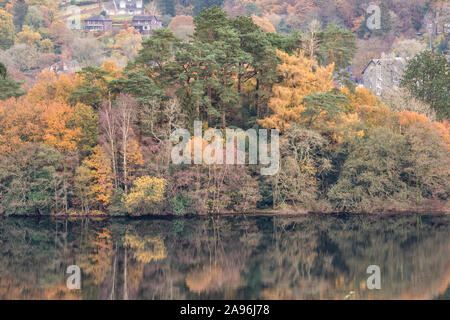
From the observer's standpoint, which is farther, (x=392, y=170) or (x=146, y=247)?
(x=392, y=170)

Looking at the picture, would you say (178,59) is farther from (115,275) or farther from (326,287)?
(326,287)

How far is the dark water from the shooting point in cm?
2261

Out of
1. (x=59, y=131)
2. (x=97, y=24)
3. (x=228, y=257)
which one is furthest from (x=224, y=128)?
(x=97, y=24)

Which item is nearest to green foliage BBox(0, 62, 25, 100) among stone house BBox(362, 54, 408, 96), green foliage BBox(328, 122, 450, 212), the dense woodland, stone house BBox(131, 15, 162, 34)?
the dense woodland

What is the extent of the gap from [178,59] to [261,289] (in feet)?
62.7

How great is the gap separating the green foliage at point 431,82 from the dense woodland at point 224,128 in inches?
3.1

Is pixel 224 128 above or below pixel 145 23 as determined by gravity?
below

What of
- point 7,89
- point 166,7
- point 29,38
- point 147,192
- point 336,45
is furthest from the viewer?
point 166,7

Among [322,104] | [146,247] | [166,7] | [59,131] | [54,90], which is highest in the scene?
[166,7]

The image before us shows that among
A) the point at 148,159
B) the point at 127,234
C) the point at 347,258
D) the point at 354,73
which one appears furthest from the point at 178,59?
the point at 354,73

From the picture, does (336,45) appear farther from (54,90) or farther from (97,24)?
(97,24)

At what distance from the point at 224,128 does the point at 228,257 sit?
12452 millimetres

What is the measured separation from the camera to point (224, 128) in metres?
38.2

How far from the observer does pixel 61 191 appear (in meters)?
34.9
